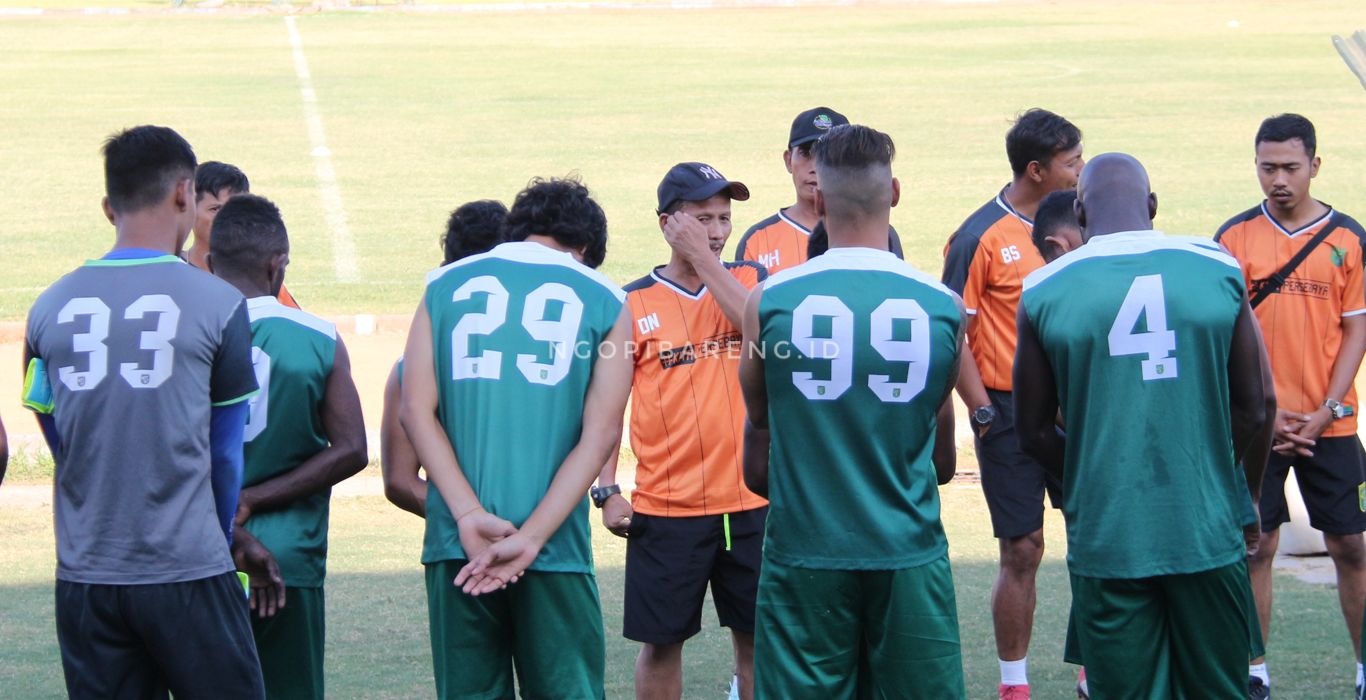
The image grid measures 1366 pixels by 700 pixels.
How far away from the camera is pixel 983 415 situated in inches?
264

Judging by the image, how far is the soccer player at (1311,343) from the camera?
23.0 ft

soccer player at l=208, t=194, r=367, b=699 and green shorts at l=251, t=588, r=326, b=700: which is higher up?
soccer player at l=208, t=194, r=367, b=699

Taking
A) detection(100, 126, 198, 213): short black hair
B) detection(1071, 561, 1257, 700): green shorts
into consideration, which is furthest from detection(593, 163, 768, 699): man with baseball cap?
detection(100, 126, 198, 213): short black hair

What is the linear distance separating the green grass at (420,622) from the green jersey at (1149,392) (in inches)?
84.6

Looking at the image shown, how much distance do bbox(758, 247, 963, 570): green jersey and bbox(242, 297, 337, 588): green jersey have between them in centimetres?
151

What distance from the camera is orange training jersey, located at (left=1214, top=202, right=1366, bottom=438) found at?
23.3 feet

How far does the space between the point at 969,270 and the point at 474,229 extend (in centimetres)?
230

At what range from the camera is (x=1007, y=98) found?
3481 cm

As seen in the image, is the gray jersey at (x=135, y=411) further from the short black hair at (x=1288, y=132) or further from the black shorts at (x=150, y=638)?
the short black hair at (x=1288, y=132)

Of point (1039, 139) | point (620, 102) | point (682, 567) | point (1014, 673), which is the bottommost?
point (1014, 673)

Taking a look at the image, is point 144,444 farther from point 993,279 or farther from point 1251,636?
point 993,279

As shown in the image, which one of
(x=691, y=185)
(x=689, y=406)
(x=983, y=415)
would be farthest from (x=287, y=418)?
(x=983, y=415)

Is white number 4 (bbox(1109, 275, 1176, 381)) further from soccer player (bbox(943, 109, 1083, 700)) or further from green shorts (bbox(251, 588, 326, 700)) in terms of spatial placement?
green shorts (bbox(251, 588, 326, 700))

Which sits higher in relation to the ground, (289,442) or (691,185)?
(691,185)
